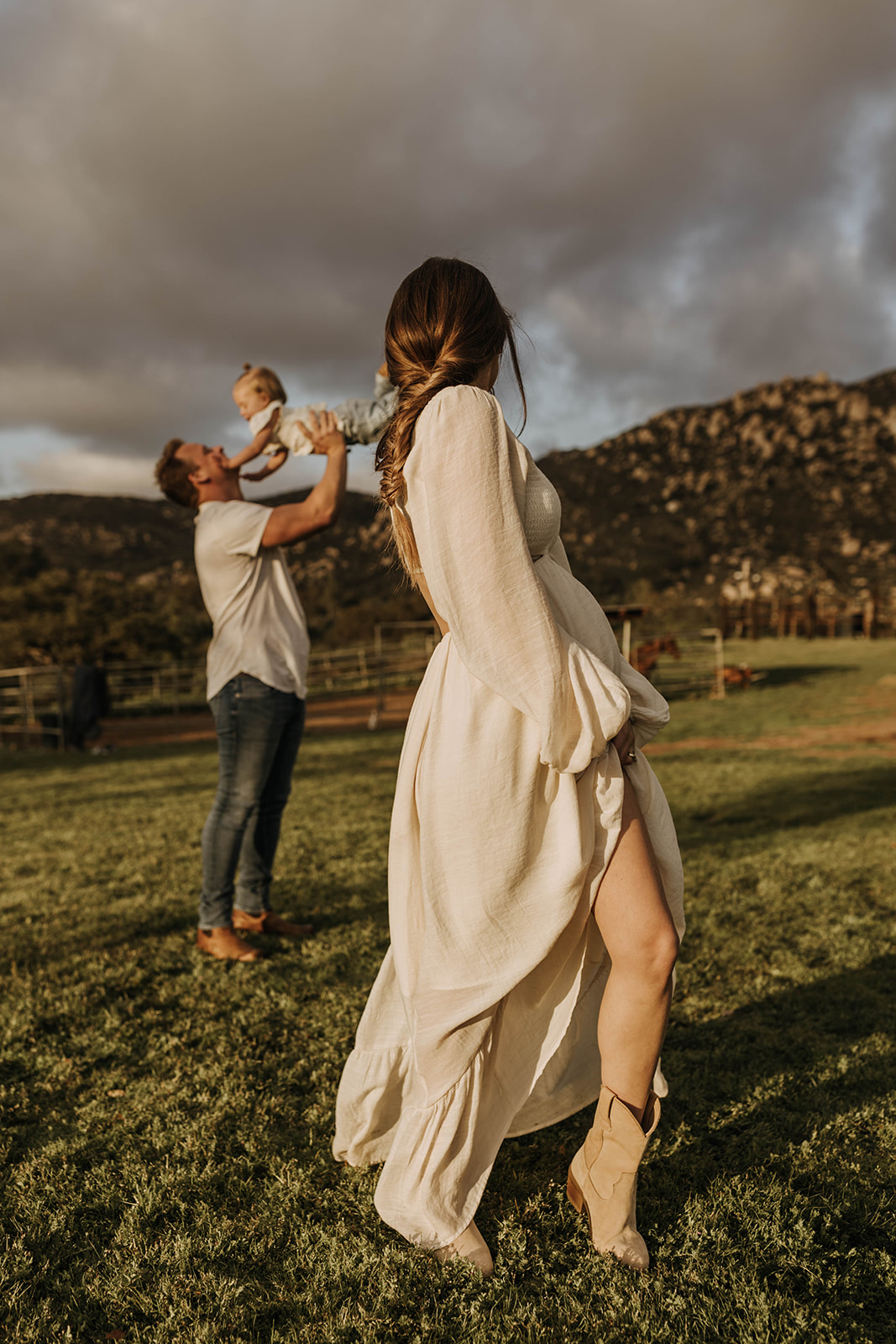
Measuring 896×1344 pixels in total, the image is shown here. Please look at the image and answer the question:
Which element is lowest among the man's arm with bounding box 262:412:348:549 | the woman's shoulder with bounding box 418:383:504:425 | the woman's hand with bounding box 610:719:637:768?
the woman's hand with bounding box 610:719:637:768

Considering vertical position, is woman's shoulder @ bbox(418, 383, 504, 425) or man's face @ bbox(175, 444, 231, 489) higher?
man's face @ bbox(175, 444, 231, 489)

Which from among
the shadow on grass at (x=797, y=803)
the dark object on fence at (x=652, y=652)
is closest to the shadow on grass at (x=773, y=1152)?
the shadow on grass at (x=797, y=803)

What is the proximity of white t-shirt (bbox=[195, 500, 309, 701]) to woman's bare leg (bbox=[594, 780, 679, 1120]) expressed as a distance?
78.5 inches

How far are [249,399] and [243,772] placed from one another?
1532 mm

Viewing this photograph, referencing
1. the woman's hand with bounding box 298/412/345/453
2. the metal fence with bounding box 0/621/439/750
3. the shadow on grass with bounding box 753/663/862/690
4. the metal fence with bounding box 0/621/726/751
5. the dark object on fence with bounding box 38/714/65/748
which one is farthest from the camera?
the shadow on grass with bounding box 753/663/862/690

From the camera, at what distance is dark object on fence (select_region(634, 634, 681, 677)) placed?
1841 cm

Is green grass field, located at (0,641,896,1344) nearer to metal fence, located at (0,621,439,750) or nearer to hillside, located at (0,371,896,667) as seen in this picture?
metal fence, located at (0,621,439,750)

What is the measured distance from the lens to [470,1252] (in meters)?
1.62

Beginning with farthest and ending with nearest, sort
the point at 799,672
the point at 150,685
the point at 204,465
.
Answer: the point at 799,672 → the point at 150,685 → the point at 204,465

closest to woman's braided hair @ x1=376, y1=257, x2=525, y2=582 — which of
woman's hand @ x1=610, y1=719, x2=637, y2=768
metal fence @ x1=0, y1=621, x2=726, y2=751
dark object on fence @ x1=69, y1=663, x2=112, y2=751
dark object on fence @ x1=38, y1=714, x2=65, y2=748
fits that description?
woman's hand @ x1=610, y1=719, x2=637, y2=768

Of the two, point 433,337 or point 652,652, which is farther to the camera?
point 652,652

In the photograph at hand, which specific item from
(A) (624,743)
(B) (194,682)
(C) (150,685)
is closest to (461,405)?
(A) (624,743)

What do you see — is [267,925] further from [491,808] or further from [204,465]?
[491,808]

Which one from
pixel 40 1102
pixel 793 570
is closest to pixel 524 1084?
pixel 40 1102
